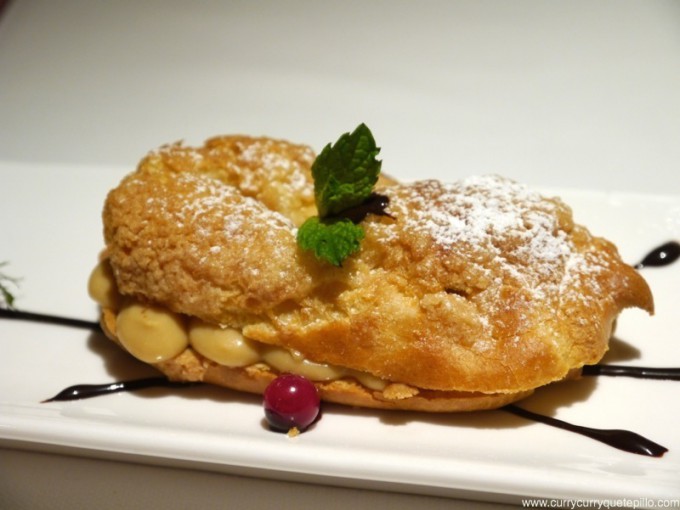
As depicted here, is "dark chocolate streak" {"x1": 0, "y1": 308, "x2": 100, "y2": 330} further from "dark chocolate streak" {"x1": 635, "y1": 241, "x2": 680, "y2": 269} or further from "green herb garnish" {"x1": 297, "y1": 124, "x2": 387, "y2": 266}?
"dark chocolate streak" {"x1": 635, "y1": 241, "x2": 680, "y2": 269}

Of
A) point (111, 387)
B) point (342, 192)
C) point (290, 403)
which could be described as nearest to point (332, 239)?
point (342, 192)

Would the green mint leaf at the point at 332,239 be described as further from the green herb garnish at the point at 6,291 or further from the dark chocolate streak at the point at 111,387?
the green herb garnish at the point at 6,291

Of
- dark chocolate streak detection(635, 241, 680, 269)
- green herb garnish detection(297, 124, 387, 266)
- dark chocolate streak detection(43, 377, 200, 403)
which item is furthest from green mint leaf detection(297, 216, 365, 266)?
dark chocolate streak detection(635, 241, 680, 269)

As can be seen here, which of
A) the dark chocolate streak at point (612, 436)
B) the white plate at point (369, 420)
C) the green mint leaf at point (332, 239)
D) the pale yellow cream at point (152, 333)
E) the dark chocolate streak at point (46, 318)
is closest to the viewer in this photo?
the white plate at point (369, 420)

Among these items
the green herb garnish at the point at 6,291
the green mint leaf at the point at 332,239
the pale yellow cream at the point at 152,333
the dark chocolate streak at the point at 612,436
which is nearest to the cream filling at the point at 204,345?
the pale yellow cream at the point at 152,333

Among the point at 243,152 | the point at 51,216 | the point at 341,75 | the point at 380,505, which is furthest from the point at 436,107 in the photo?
the point at 380,505

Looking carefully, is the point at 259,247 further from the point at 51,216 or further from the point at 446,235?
the point at 51,216
